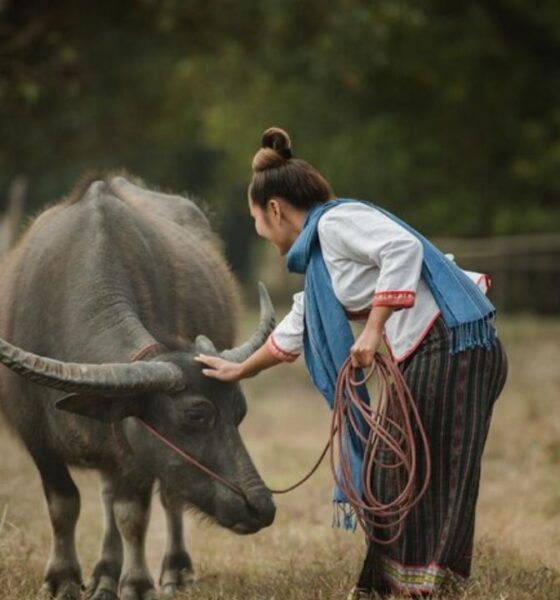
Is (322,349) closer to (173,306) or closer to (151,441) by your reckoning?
(151,441)

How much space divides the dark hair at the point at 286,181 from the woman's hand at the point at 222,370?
75 centimetres

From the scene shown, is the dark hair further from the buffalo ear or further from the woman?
the buffalo ear

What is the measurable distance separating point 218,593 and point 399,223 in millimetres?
1885

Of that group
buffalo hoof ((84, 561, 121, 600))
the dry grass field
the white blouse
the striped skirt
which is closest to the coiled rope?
the striped skirt

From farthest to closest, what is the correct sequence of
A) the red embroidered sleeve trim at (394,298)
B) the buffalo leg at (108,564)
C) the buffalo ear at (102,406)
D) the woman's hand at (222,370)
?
the buffalo leg at (108,564) → the buffalo ear at (102,406) → the woman's hand at (222,370) → the red embroidered sleeve trim at (394,298)

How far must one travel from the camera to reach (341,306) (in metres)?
5.50

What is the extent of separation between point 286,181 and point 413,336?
81cm

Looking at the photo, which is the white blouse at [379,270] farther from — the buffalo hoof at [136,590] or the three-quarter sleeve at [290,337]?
the buffalo hoof at [136,590]

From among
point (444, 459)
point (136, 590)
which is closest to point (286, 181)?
point (444, 459)

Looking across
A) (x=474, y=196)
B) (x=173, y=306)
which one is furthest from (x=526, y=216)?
(x=173, y=306)

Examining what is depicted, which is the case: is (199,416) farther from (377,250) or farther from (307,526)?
(307,526)

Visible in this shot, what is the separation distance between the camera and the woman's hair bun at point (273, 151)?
5559 millimetres

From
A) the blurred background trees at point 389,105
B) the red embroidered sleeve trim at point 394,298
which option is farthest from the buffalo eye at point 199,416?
the blurred background trees at point 389,105

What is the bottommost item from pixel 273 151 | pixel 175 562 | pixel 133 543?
pixel 175 562
